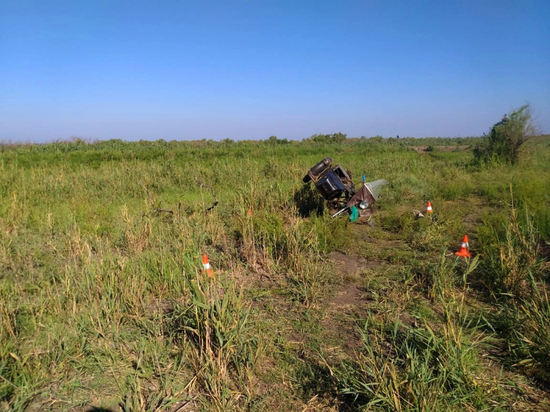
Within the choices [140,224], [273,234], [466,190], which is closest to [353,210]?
[273,234]

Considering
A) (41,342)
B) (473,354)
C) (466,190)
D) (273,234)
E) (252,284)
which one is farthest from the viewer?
(466,190)

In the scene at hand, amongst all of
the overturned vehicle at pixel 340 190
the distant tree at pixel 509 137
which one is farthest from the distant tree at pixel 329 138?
the overturned vehicle at pixel 340 190

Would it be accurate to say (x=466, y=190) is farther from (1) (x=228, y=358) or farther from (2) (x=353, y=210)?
(1) (x=228, y=358)

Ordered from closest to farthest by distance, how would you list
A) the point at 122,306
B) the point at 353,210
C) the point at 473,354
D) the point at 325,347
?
the point at 473,354, the point at 325,347, the point at 122,306, the point at 353,210

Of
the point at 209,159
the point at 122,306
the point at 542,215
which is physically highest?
the point at 209,159

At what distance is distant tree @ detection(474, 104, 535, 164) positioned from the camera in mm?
13727

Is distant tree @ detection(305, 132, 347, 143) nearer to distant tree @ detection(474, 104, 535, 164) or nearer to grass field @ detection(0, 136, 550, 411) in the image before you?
distant tree @ detection(474, 104, 535, 164)

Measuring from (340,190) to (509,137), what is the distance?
11.1 m

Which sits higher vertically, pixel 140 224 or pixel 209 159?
pixel 209 159

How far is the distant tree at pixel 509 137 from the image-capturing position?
13.7 m

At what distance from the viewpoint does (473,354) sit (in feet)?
8.64

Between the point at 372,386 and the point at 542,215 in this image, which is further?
the point at 542,215

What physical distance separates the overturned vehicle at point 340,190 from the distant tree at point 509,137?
9.43 m

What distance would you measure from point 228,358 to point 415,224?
5020 mm
